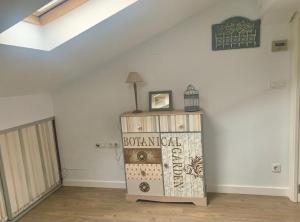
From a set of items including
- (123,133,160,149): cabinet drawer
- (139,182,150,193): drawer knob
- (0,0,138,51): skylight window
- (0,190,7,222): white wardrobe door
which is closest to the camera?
(0,0,138,51): skylight window

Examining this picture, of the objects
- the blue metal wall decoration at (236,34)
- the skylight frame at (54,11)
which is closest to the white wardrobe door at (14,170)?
the skylight frame at (54,11)

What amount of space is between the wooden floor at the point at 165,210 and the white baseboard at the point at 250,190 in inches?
2.5

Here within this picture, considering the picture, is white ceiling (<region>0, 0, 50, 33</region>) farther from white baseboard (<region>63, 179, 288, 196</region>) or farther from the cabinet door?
white baseboard (<region>63, 179, 288, 196</region>)

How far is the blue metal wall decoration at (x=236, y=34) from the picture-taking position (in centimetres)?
237

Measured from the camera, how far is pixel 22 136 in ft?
→ 8.18

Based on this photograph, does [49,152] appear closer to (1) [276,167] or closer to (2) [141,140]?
(2) [141,140]

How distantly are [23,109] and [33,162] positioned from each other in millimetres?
616

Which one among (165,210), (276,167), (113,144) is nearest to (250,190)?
(276,167)

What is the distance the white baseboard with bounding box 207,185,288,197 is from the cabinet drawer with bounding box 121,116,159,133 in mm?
1021

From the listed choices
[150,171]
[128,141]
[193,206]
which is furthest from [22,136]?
[193,206]

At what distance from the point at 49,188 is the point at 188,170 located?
1.77 meters

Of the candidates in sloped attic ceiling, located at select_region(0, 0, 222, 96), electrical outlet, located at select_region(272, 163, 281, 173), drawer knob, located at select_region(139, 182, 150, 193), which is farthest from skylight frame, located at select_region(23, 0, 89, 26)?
electrical outlet, located at select_region(272, 163, 281, 173)

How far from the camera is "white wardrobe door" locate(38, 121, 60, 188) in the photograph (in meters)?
2.82

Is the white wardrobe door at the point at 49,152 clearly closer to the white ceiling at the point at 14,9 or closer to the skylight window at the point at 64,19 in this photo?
the skylight window at the point at 64,19
